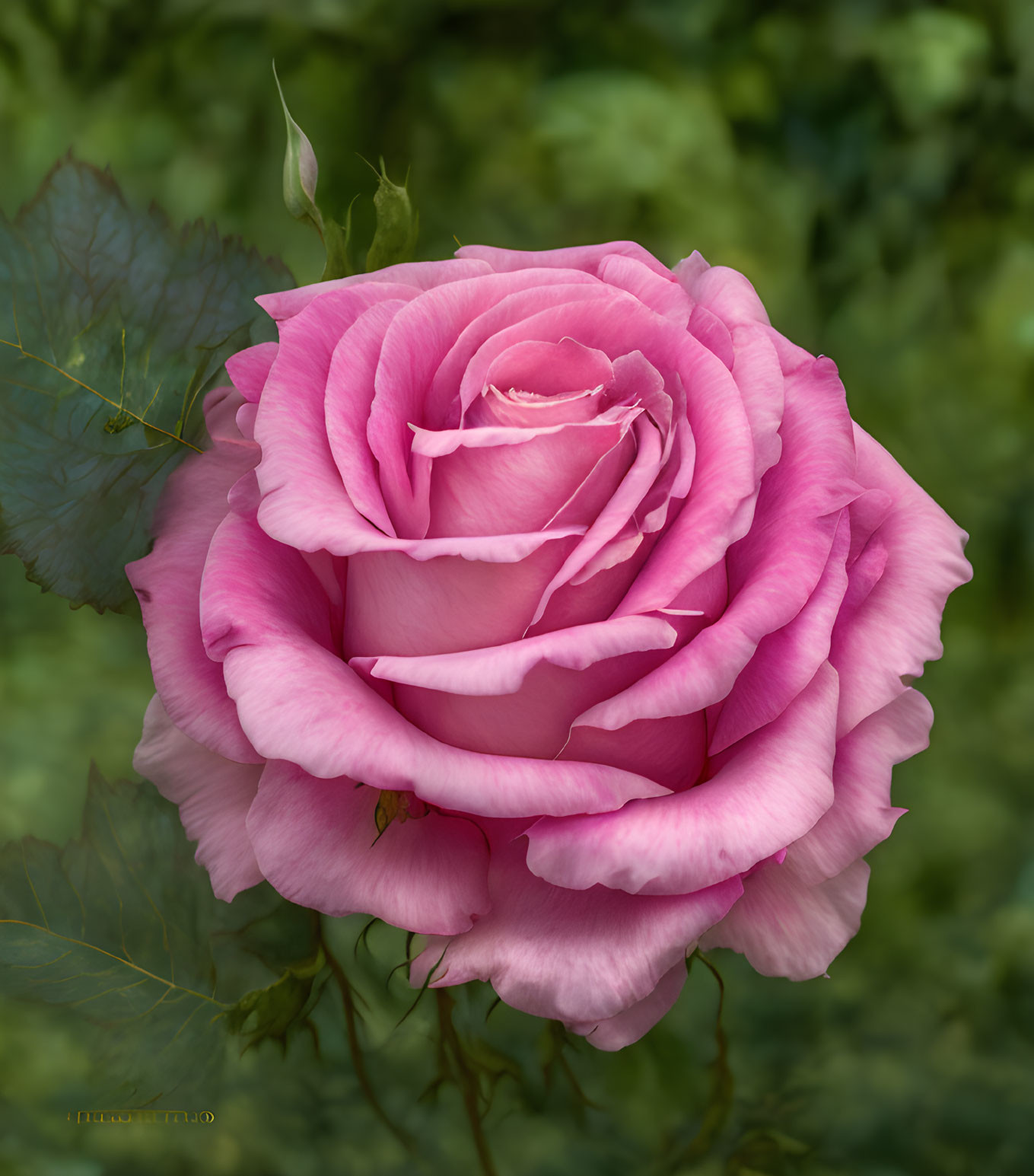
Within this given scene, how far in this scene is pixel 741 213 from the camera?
374 millimetres

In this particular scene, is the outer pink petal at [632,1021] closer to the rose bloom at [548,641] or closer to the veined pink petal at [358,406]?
the rose bloom at [548,641]

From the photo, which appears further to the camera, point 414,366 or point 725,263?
point 725,263

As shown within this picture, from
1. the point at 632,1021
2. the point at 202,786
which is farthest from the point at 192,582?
the point at 632,1021

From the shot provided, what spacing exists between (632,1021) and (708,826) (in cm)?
5

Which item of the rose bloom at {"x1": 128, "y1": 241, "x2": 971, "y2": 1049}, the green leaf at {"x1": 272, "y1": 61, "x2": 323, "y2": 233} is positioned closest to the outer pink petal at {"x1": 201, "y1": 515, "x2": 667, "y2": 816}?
the rose bloom at {"x1": 128, "y1": 241, "x2": 971, "y2": 1049}

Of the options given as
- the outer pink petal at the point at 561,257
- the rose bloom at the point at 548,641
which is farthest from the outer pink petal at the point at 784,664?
the outer pink petal at the point at 561,257

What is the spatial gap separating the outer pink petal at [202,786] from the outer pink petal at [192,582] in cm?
2

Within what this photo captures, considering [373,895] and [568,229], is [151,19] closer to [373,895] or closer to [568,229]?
[568,229]

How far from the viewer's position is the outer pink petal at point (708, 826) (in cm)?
22

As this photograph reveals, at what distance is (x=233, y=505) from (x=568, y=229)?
0.18 m

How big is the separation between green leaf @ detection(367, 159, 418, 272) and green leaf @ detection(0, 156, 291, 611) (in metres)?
0.04

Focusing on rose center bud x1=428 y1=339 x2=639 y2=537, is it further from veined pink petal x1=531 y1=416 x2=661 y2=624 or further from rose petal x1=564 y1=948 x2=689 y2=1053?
rose petal x1=564 y1=948 x2=689 y2=1053

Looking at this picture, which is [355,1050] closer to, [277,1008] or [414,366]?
[277,1008]

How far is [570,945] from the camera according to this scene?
0.24 metres
